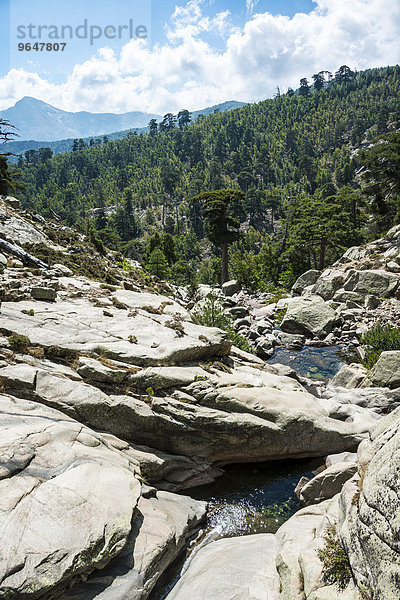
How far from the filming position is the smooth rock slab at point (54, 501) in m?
6.36

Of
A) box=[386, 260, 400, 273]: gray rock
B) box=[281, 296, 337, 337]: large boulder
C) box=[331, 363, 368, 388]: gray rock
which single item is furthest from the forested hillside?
box=[331, 363, 368, 388]: gray rock

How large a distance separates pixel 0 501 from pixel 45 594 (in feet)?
6.49

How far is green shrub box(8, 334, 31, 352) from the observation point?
13078mm

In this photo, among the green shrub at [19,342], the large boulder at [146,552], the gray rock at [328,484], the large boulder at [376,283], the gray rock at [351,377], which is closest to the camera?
the large boulder at [146,552]

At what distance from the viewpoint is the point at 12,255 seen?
1067 inches

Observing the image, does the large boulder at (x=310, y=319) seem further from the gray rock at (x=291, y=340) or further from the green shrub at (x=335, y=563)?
the green shrub at (x=335, y=563)

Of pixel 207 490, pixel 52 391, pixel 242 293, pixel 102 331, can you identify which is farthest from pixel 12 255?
pixel 242 293

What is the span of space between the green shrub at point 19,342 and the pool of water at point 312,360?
16797mm

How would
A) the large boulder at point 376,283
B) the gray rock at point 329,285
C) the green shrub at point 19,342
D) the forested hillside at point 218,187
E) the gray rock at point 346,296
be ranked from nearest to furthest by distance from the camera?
the green shrub at point 19,342 → the large boulder at point 376,283 → the gray rock at point 346,296 → the gray rock at point 329,285 → the forested hillside at point 218,187

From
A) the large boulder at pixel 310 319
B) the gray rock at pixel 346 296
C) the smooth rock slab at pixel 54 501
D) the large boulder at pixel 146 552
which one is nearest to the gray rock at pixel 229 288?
the large boulder at pixel 310 319

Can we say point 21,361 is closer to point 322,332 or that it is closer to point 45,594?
point 45,594

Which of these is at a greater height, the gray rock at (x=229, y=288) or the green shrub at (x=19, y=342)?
the green shrub at (x=19, y=342)

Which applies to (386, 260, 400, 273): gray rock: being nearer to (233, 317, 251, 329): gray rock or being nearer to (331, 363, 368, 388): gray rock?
(233, 317, 251, 329): gray rock

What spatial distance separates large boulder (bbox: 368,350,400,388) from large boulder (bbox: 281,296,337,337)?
10.9 m
